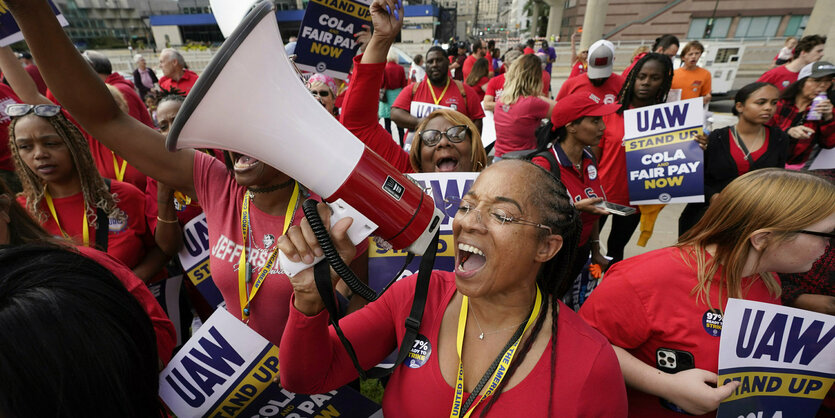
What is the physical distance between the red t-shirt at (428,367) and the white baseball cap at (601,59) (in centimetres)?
466

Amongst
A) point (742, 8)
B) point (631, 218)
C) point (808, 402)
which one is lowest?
point (631, 218)

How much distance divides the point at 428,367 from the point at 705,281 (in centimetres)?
127

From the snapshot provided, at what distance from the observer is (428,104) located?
4.71 meters

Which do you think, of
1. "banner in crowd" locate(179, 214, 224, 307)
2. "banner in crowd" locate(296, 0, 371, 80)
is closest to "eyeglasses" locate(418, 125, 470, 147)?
"banner in crowd" locate(296, 0, 371, 80)

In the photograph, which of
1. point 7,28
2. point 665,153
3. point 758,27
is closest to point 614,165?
point 665,153

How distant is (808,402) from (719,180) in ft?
7.86

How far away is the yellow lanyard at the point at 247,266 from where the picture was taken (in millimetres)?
1721

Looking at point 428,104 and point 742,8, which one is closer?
point 428,104

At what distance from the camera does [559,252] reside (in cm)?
154

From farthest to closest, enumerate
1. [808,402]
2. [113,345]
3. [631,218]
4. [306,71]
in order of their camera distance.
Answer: [631,218] → [306,71] → [808,402] → [113,345]

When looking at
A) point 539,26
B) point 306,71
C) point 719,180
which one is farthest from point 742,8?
point 306,71

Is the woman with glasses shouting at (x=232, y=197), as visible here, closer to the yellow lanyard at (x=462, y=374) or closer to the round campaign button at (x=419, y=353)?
the round campaign button at (x=419, y=353)

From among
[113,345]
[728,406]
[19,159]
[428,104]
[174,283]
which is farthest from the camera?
[428,104]

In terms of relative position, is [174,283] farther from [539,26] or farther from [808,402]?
[539,26]
